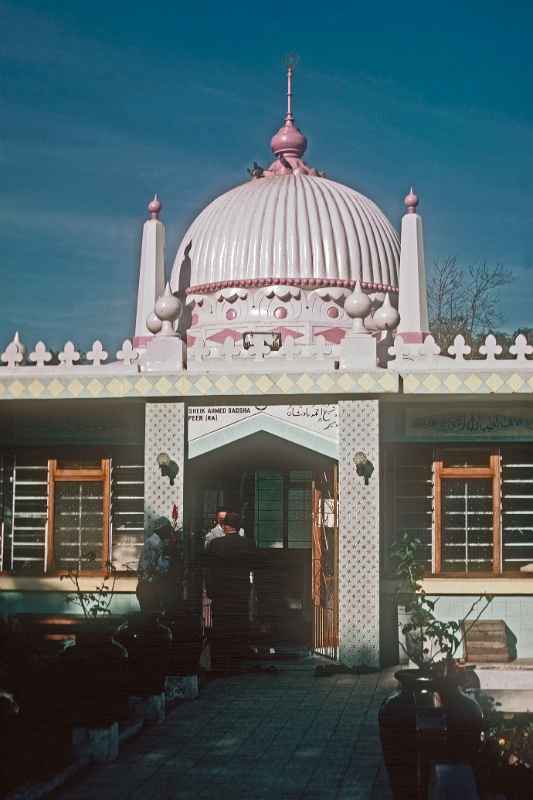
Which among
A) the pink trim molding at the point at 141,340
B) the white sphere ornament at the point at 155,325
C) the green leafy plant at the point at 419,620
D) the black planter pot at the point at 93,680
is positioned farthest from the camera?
the pink trim molding at the point at 141,340

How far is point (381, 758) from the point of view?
9070 mm

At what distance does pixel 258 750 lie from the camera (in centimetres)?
930

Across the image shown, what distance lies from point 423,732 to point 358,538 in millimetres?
6767

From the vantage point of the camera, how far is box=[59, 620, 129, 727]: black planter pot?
8.98 meters

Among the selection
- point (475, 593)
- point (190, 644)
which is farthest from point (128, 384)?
point (475, 593)

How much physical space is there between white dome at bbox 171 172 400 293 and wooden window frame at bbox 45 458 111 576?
3.73m

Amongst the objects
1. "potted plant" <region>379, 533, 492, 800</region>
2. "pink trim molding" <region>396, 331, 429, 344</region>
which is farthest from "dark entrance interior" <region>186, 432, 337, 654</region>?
"potted plant" <region>379, 533, 492, 800</region>

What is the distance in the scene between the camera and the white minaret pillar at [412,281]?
17.1 meters

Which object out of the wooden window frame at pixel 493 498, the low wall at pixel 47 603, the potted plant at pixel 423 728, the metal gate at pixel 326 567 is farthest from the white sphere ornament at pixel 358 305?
the potted plant at pixel 423 728

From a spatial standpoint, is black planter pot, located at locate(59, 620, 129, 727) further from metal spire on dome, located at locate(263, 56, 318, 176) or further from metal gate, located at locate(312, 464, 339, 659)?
metal spire on dome, located at locate(263, 56, 318, 176)

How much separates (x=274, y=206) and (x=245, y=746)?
1017cm

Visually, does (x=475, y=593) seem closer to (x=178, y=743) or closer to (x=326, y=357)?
(x=326, y=357)

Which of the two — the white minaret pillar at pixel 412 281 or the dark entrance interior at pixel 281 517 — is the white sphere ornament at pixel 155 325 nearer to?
the dark entrance interior at pixel 281 517

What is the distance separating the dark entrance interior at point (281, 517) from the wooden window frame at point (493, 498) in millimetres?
1188
